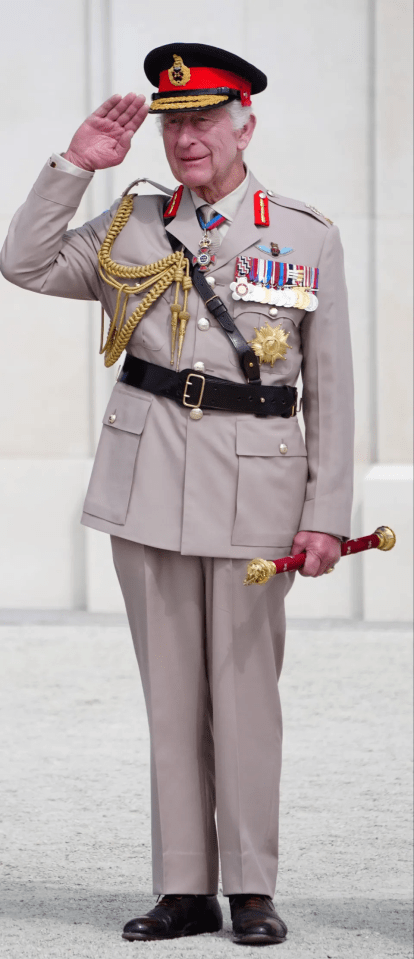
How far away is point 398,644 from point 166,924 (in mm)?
2880

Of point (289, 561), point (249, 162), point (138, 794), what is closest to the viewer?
point (289, 561)

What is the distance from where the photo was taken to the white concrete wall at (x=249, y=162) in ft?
19.1

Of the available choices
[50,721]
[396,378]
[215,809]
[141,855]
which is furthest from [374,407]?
[215,809]

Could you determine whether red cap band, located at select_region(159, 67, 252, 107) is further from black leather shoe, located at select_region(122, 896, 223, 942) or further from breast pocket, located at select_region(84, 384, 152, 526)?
black leather shoe, located at select_region(122, 896, 223, 942)

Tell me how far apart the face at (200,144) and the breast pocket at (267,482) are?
45 centimetres

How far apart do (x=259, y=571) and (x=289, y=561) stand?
12 cm

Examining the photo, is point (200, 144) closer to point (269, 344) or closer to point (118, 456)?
point (269, 344)

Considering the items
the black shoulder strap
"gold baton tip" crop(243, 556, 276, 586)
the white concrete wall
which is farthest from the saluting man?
the white concrete wall

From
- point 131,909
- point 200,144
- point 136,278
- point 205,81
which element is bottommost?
point 131,909

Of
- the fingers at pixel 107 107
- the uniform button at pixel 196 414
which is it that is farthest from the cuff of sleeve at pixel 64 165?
the uniform button at pixel 196 414

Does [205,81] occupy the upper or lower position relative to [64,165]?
upper

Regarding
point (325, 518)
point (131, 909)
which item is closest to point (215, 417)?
point (325, 518)

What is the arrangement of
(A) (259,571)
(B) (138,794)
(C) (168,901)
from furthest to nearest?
(B) (138,794), (C) (168,901), (A) (259,571)

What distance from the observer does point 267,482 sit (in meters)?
2.56
